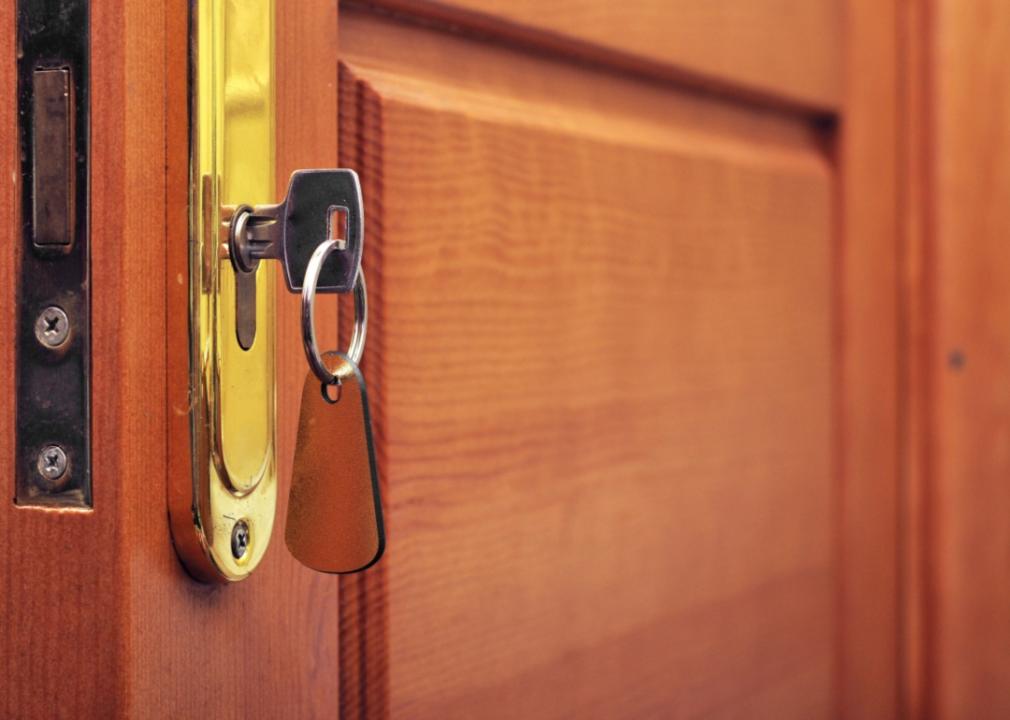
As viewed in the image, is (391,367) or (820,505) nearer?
(391,367)

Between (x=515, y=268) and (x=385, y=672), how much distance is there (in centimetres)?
18

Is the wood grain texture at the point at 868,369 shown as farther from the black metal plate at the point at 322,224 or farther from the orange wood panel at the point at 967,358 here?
the black metal plate at the point at 322,224

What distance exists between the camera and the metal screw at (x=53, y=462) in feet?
1.07

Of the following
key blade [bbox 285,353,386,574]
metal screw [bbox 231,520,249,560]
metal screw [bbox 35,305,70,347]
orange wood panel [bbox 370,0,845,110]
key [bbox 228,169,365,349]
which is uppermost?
orange wood panel [bbox 370,0,845,110]

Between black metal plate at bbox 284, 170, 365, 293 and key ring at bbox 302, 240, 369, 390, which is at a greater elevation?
black metal plate at bbox 284, 170, 365, 293

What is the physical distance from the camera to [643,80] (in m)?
0.60

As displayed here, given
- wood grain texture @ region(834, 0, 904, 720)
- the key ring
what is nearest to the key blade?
the key ring

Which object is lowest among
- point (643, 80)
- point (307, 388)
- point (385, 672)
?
point (385, 672)

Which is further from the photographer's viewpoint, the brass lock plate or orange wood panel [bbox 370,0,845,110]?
orange wood panel [bbox 370,0,845,110]

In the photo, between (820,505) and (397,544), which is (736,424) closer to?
(820,505)

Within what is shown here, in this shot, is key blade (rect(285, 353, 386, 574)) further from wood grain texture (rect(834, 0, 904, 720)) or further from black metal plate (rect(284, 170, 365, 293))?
wood grain texture (rect(834, 0, 904, 720))

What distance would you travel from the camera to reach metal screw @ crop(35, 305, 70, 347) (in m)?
0.32

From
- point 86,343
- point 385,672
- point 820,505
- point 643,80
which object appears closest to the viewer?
point 86,343

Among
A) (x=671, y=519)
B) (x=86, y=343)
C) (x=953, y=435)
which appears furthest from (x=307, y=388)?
(x=953, y=435)
